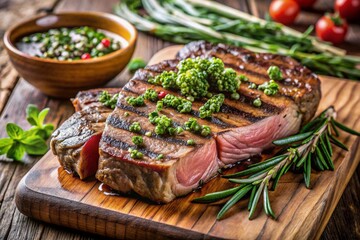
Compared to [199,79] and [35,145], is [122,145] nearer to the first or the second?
[199,79]

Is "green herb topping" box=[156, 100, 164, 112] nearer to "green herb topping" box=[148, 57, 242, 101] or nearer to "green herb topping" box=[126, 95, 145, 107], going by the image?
"green herb topping" box=[126, 95, 145, 107]

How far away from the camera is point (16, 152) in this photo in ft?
15.9

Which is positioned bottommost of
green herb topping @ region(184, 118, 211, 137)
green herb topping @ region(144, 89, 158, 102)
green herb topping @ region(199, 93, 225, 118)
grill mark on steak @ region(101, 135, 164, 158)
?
grill mark on steak @ region(101, 135, 164, 158)

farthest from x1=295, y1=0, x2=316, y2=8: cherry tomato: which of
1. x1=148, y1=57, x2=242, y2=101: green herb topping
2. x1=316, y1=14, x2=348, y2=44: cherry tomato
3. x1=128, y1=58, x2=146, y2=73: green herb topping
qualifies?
x1=148, y1=57, x2=242, y2=101: green herb topping

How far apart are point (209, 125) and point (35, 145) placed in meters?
1.58

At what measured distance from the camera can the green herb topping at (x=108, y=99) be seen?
4.66 metres

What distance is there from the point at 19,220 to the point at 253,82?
7.21 ft

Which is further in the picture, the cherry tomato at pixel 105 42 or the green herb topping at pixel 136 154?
the cherry tomato at pixel 105 42

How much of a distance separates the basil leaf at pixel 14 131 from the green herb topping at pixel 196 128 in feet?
4.96

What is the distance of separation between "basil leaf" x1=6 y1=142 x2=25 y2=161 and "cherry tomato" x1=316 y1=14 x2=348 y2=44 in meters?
4.03

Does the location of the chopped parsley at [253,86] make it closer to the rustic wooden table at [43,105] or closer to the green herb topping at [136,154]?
the rustic wooden table at [43,105]

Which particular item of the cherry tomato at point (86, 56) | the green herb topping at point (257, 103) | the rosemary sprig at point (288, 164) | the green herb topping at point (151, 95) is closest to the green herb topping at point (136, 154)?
the rosemary sprig at point (288, 164)

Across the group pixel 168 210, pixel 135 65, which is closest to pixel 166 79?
pixel 168 210

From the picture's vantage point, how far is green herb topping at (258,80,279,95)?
4742mm
